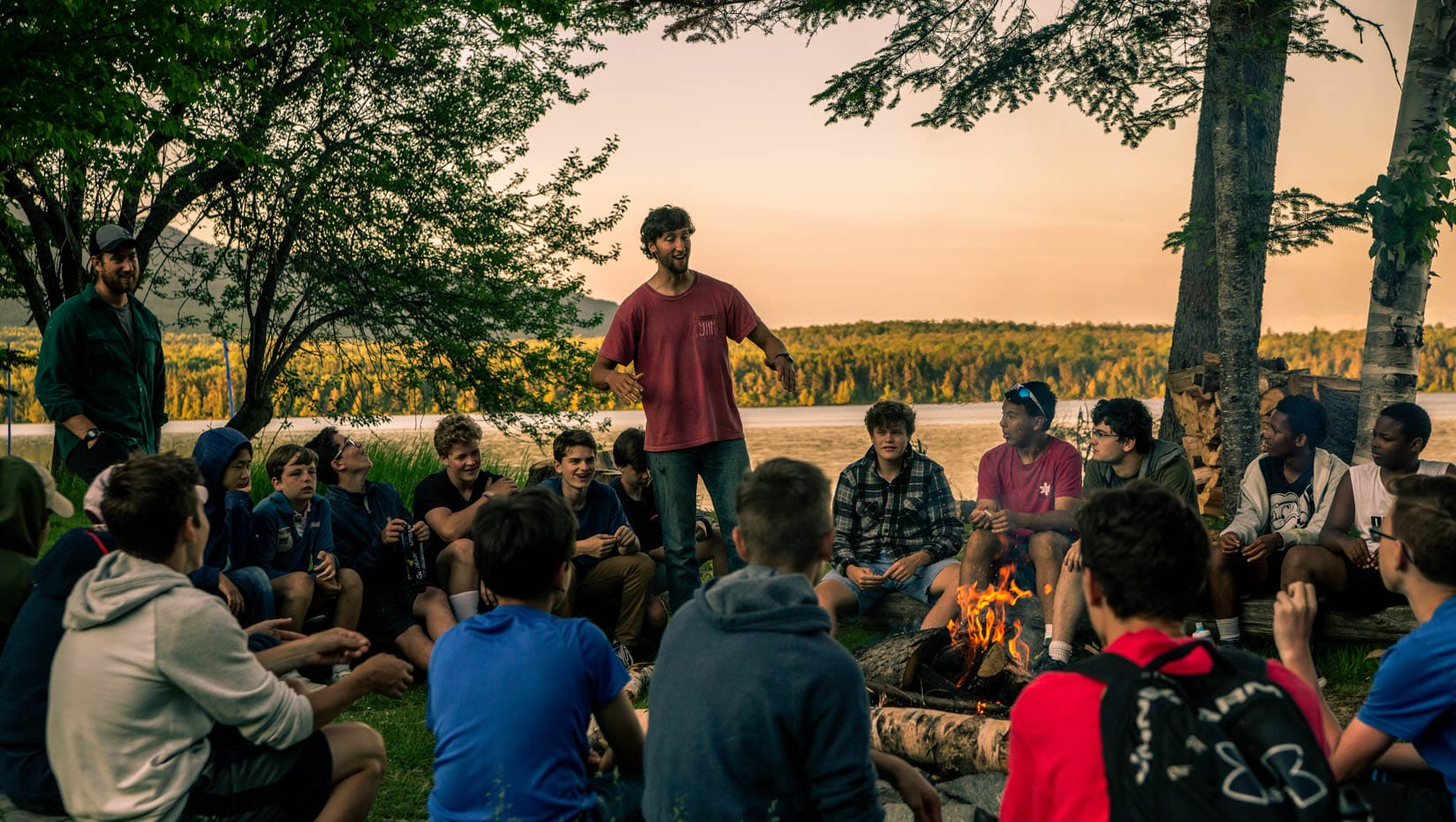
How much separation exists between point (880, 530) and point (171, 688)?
13.2 feet

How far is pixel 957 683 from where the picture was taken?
518 centimetres

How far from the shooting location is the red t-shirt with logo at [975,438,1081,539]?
6.08 m

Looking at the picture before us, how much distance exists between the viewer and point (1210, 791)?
1.87 m

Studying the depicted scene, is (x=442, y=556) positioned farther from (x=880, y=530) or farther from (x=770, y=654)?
(x=770, y=654)

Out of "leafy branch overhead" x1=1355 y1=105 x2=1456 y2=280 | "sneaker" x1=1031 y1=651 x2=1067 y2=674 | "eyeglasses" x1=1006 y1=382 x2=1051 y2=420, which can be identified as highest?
"leafy branch overhead" x1=1355 y1=105 x2=1456 y2=280

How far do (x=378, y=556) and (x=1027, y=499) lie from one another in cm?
352

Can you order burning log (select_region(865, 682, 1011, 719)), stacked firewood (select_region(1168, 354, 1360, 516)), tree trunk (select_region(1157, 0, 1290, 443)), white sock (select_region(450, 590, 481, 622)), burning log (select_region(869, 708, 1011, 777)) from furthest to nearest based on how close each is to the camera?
stacked firewood (select_region(1168, 354, 1360, 516)) < tree trunk (select_region(1157, 0, 1290, 443)) < white sock (select_region(450, 590, 481, 622)) < burning log (select_region(865, 682, 1011, 719)) < burning log (select_region(869, 708, 1011, 777))

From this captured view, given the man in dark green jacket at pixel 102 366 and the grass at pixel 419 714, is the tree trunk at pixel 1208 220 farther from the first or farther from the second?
the man in dark green jacket at pixel 102 366

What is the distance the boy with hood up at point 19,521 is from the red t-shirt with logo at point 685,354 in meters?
2.99

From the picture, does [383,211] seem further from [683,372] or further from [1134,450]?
[1134,450]

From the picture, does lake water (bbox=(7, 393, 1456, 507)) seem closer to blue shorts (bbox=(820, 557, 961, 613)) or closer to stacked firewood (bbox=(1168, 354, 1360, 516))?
stacked firewood (bbox=(1168, 354, 1360, 516))

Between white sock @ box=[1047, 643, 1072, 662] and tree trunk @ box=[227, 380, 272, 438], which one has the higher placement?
tree trunk @ box=[227, 380, 272, 438]

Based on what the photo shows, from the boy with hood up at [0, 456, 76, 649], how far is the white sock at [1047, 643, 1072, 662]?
4072mm

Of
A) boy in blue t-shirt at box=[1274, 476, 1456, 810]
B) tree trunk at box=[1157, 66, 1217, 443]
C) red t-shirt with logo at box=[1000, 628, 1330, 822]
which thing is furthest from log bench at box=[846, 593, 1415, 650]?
tree trunk at box=[1157, 66, 1217, 443]
